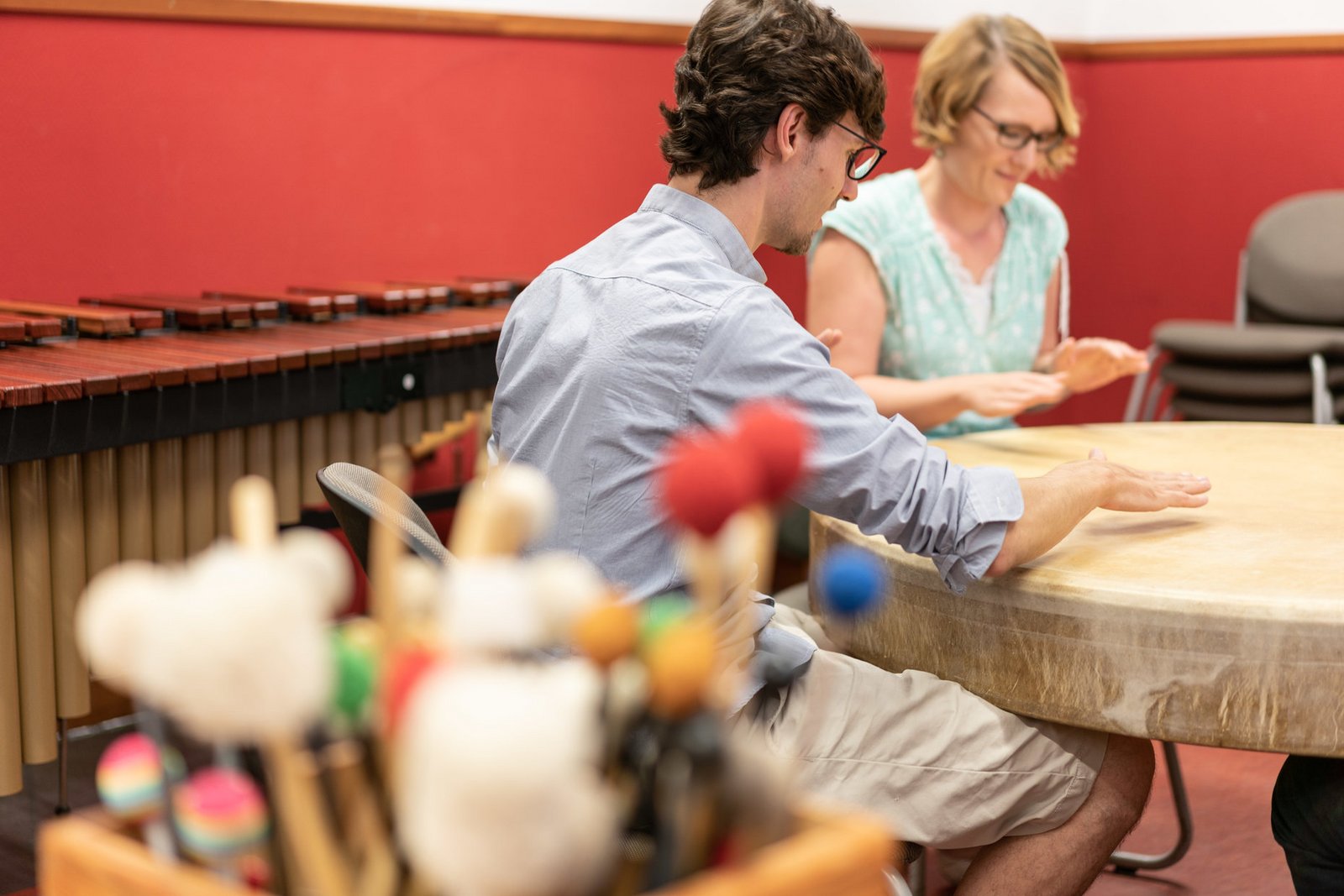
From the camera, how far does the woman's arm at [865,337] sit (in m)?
2.41

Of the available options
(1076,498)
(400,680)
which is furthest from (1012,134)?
(400,680)

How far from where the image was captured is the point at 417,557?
151 cm

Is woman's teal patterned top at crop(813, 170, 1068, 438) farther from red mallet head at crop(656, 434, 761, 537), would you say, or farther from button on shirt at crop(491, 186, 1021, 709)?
red mallet head at crop(656, 434, 761, 537)

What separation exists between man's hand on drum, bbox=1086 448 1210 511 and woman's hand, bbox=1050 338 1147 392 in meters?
0.69

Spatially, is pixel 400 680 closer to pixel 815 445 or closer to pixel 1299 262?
pixel 815 445

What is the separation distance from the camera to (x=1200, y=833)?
289 cm

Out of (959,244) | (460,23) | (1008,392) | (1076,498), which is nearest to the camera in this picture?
(1076,498)

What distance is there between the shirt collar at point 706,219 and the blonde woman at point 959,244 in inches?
34.1

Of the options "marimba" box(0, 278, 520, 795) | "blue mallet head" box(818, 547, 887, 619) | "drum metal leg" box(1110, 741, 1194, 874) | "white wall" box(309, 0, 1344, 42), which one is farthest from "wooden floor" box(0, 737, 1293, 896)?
"white wall" box(309, 0, 1344, 42)

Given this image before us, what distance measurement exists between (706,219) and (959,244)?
1200 millimetres

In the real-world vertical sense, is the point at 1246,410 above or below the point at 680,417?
below

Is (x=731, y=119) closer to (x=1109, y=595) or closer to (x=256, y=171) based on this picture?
(x=1109, y=595)

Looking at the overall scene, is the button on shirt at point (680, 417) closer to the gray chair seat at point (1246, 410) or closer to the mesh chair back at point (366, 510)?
the mesh chair back at point (366, 510)

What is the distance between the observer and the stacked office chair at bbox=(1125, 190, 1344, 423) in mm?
4160
